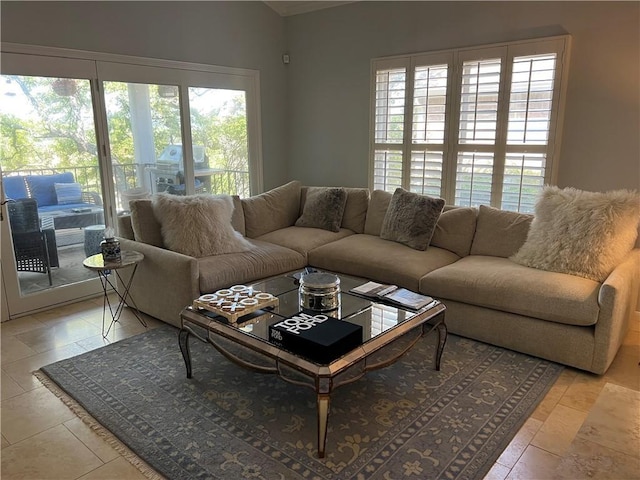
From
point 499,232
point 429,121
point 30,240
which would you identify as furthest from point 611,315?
point 30,240

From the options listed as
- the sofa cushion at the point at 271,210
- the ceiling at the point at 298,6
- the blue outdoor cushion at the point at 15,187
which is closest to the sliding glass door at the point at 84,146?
the blue outdoor cushion at the point at 15,187

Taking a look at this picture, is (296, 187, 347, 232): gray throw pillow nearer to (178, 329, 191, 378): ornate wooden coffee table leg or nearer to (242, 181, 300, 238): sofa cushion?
(242, 181, 300, 238): sofa cushion

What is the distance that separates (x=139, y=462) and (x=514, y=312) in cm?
223

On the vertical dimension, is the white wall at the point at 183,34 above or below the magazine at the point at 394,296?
above

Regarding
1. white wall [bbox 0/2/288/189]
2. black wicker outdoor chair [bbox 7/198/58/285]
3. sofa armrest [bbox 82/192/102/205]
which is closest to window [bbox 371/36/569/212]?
Answer: white wall [bbox 0/2/288/189]

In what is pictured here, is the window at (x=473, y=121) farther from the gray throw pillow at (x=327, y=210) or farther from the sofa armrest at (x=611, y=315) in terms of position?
the sofa armrest at (x=611, y=315)

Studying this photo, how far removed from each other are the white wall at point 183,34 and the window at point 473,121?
129cm

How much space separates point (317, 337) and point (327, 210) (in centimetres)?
242

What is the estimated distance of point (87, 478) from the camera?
6.26 feet

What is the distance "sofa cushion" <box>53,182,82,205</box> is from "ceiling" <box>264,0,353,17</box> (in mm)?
2787

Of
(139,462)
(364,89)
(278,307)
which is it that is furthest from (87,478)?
(364,89)

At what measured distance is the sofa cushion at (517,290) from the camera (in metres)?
2.65

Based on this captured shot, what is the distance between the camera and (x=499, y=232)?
354cm

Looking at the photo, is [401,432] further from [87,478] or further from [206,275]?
[206,275]
